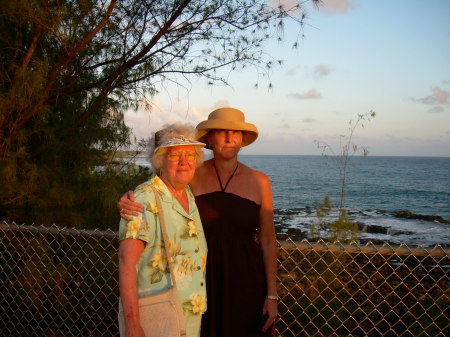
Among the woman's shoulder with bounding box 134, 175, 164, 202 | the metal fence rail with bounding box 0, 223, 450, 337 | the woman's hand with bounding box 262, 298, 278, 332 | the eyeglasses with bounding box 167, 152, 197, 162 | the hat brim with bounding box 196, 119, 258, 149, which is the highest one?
the hat brim with bounding box 196, 119, 258, 149

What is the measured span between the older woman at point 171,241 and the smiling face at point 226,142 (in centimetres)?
26

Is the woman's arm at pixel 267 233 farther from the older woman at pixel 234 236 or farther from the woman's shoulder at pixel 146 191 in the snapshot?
the woman's shoulder at pixel 146 191

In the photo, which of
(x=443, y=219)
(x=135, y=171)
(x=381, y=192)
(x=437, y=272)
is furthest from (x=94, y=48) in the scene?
(x=381, y=192)

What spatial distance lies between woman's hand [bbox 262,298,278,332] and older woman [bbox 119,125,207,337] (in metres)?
0.44

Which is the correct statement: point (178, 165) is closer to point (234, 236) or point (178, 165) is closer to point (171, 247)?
point (171, 247)

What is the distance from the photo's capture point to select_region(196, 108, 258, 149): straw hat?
7.44 ft

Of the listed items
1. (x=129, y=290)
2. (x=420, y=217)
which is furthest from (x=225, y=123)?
(x=420, y=217)

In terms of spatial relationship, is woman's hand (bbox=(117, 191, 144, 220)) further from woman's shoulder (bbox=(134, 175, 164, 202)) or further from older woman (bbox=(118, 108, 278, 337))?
older woman (bbox=(118, 108, 278, 337))

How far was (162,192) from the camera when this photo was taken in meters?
1.87

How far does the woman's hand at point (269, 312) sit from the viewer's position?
2.18 meters

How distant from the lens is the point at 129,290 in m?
1.66

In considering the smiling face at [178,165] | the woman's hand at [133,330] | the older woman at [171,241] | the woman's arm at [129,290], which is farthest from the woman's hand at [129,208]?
the woman's hand at [133,330]

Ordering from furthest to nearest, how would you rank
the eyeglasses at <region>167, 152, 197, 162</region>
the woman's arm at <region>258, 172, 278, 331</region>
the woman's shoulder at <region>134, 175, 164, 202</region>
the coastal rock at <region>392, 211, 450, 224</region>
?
the coastal rock at <region>392, 211, 450, 224</region>
the woman's arm at <region>258, 172, 278, 331</region>
the eyeglasses at <region>167, 152, 197, 162</region>
the woman's shoulder at <region>134, 175, 164, 202</region>

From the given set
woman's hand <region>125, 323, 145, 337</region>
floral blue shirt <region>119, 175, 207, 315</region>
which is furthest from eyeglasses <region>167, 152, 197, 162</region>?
woman's hand <region>125, 323, 145, 337</region>
